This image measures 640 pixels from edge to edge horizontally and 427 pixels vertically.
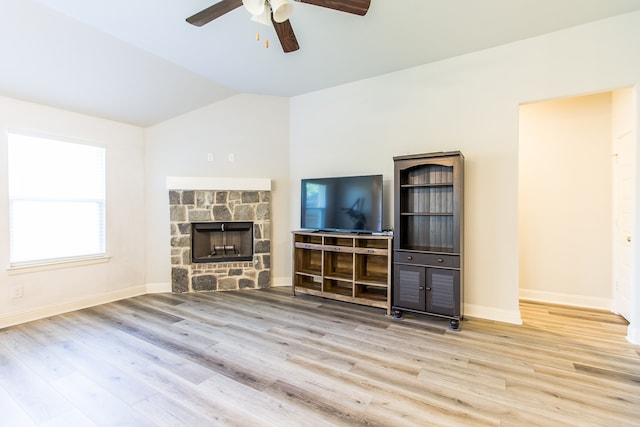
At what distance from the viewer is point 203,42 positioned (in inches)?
122

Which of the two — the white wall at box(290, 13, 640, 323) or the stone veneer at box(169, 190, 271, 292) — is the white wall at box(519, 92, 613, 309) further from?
the stone veneer at box(169, 190, 271, 292)

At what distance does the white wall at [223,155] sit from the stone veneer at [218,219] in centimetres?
15

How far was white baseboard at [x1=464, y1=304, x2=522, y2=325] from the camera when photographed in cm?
322

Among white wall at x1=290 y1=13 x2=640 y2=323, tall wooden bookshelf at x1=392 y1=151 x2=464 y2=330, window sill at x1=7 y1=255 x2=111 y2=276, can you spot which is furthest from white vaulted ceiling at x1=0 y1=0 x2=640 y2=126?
window sill at x1=7 y1=255 x2=111 y2=276

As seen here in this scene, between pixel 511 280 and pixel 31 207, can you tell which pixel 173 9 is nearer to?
pixel 31 207

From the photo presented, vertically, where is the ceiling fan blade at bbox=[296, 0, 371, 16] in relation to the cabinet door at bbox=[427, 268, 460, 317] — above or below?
above

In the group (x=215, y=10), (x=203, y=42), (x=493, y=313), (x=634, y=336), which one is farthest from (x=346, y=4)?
(x=634, y=336)

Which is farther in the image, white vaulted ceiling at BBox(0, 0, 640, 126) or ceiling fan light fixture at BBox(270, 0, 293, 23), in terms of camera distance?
white vaulted ceiling at BBox(0, 0, 640, 126)

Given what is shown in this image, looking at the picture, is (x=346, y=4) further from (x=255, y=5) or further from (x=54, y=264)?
(x=54, y=264)

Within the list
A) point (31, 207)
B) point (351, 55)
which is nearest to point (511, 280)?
point (351, 55)

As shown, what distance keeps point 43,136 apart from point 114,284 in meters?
2.04

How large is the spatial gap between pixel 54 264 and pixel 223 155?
252 centimetres

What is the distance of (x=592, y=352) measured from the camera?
2.56 meters

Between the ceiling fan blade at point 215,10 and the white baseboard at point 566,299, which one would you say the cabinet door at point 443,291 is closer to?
the white baseboard at point 566,299
